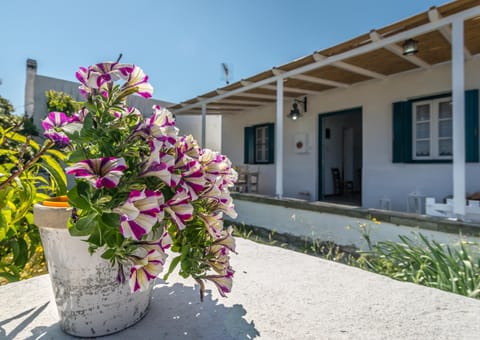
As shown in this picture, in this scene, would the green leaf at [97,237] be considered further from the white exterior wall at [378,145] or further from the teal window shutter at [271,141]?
the teal window shutter at [271,141]

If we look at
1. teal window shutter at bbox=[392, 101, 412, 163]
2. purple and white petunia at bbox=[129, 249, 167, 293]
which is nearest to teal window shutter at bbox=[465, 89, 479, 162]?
teal window shutter at bbox=[392, 101, 412, 163]

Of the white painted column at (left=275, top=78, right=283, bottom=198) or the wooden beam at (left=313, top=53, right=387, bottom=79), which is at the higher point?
the wooden beam at (left=313, top=53, right=387, bottom=79)

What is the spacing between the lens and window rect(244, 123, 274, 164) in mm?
7289

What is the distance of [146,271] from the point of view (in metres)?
0.78

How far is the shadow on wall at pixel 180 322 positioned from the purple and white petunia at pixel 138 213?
50cm

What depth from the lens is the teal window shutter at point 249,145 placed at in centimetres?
752

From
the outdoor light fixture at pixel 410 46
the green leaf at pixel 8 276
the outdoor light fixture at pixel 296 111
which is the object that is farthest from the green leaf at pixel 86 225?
the outdoor light fixture at pixel 296 111

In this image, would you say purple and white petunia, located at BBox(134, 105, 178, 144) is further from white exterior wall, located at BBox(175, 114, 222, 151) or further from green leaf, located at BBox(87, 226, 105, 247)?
white exterior wall, located at BBox(175, 114, 222, 151)

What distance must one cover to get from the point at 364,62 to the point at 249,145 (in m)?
3.90

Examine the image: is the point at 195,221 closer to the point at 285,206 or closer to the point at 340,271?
the point at 340,271

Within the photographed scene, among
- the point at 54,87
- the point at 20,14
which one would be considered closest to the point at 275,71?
the point at 20,14

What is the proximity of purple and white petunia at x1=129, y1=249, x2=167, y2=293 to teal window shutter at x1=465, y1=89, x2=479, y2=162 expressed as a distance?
482cm

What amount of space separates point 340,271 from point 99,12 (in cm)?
544

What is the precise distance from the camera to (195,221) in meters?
0.96
